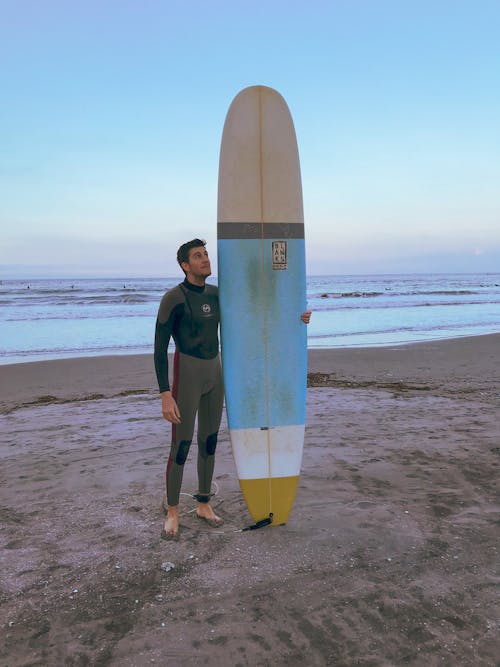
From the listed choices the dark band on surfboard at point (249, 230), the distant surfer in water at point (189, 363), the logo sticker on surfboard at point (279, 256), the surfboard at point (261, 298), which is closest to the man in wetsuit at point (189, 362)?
the distant surfer in water at point (189, 363)

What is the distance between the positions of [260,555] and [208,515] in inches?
21.8

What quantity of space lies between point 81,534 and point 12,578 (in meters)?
0.51

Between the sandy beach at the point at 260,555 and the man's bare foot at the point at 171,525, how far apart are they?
7 centimetres

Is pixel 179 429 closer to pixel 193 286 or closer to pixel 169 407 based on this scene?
pixel 169 407

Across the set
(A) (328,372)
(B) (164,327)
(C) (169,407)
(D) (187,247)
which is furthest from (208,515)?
(A) (328,372)

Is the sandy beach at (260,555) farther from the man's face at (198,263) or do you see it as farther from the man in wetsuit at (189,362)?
the man's face at (198,263)

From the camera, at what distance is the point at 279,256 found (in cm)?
323

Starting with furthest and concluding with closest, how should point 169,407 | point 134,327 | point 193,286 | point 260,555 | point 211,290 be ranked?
point 134,327, point 211,290, point 193,286, point 169,407, point 260,555

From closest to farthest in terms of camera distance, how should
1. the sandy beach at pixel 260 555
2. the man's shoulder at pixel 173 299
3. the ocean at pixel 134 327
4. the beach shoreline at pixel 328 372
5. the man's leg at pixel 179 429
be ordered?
the sandy beach at pixel 260 555 → the man's shoulder at pixel 173 299 → the man's leg at pixel 179 429 → the beach shoreline at pixel 328 372 → the ocean at pixel 134 327

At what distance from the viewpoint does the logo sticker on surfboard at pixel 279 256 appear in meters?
3.22

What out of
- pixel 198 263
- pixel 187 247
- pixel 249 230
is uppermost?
pixel 249 230

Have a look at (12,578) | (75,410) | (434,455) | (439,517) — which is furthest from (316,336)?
(12,578)

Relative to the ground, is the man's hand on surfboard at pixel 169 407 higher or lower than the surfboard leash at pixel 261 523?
higher

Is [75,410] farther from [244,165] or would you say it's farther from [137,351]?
[137,351]
